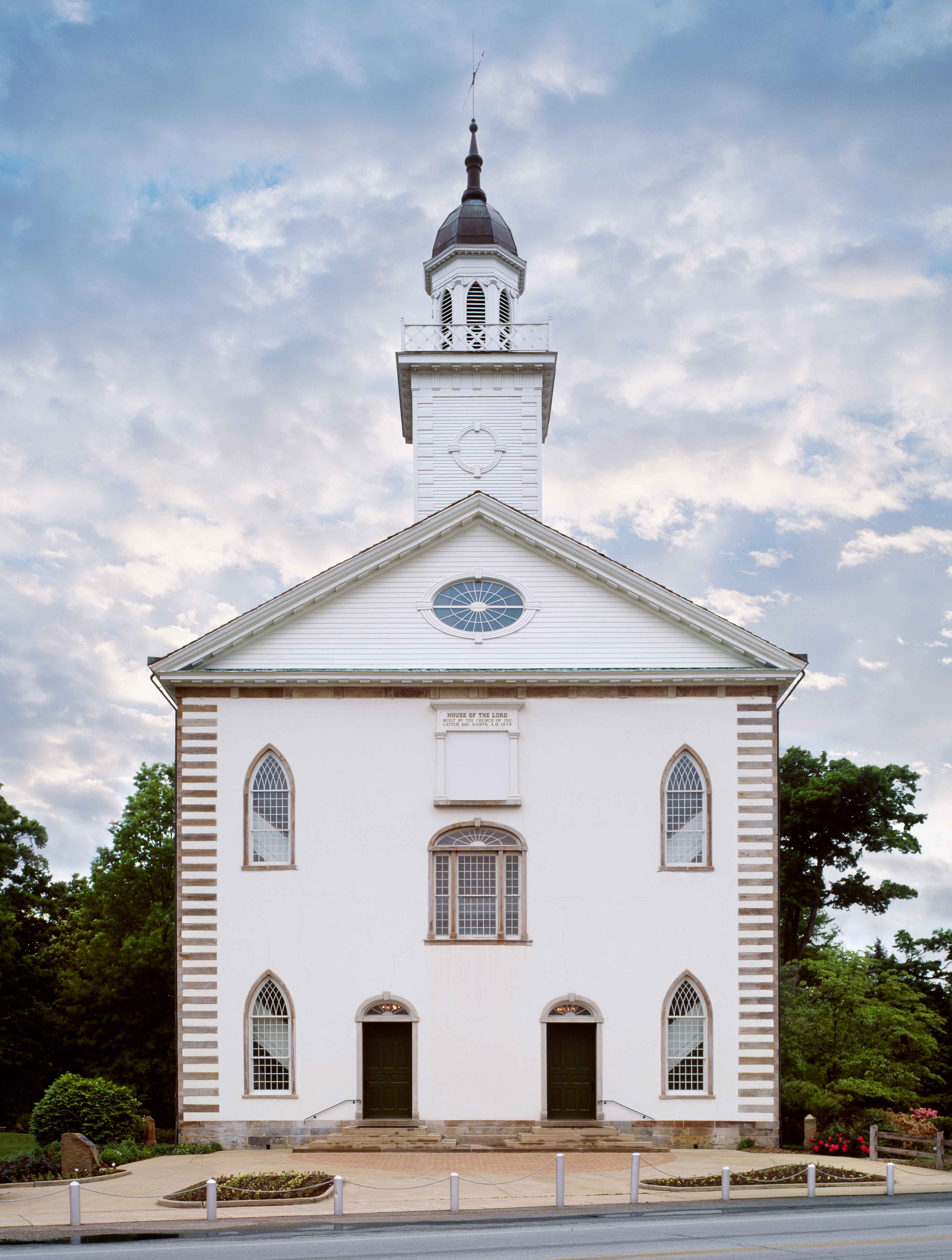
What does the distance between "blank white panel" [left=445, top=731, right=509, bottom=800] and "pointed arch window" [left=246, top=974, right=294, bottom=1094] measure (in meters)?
5.69

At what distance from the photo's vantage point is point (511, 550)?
29172mm

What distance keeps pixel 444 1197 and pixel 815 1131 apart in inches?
426

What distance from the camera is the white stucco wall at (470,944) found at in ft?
88.9

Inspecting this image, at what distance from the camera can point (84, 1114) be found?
25859 mm

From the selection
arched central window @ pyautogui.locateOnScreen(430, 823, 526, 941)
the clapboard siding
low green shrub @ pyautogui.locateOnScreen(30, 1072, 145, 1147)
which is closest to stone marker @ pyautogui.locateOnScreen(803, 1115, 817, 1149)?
arched central window @ pyautogui.locateOnScreen(430, 823, 526, 941)

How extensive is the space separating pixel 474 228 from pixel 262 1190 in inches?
1072

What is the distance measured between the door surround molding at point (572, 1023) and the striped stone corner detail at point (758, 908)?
2923mm

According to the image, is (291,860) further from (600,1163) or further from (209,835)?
(600,1163)

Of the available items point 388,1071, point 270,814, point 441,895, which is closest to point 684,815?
point 441,895

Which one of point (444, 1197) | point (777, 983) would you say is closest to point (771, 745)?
A: point (777, 983)

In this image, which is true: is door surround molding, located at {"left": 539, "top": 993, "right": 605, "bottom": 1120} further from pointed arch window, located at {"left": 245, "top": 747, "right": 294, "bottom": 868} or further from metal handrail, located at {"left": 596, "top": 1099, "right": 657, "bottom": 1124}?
pointed arch window, located at {"left": 245, "top": 747, "right": 294, "bottom": 868}

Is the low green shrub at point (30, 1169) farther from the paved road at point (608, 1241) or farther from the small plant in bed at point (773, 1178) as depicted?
the small plant in bed at point (773, 1178)

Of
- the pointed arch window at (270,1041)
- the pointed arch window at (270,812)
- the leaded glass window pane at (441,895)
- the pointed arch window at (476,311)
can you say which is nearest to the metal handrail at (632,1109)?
the leaded glass window pane at (441,895)

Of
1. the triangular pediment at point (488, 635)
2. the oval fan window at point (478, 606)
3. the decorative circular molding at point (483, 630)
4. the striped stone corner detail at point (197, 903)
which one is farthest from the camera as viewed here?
the oval fan window at point (478, 606)
